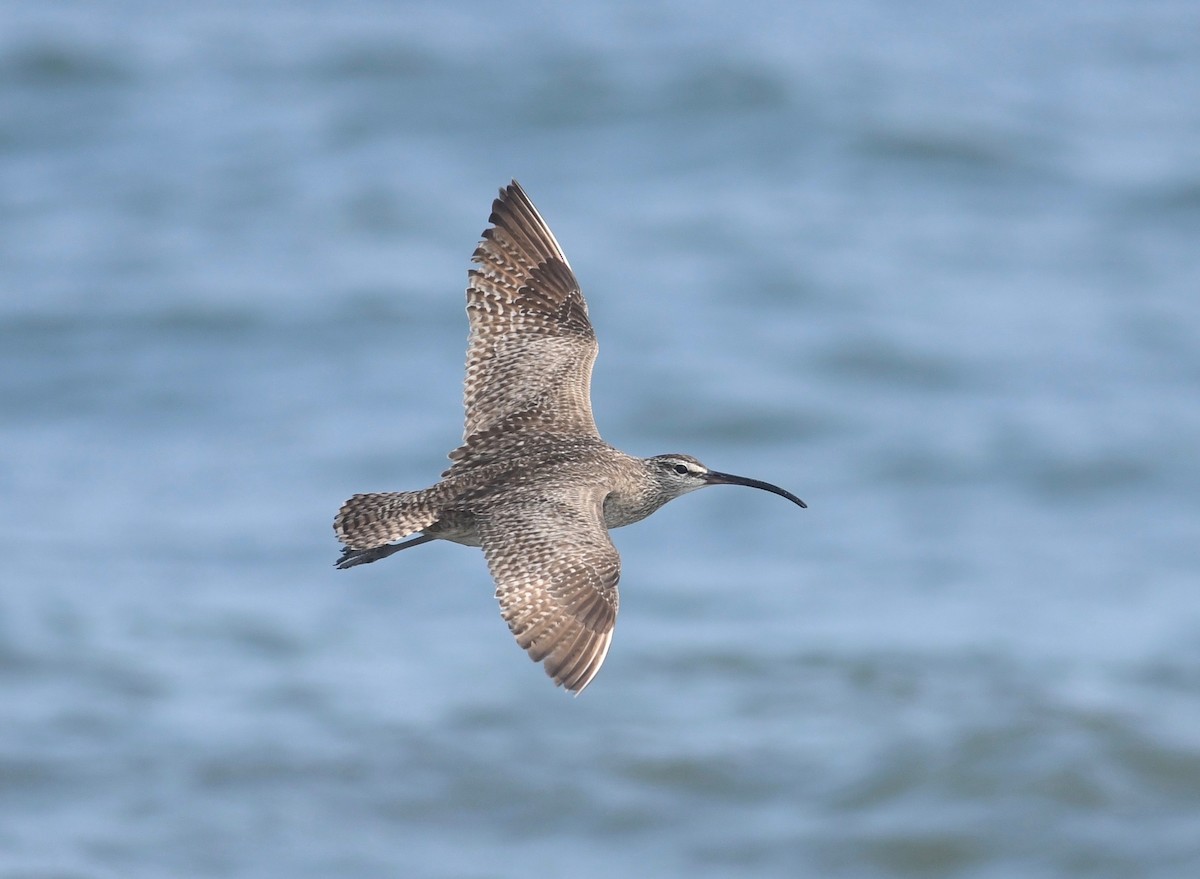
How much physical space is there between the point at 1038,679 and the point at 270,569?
9.67 metres

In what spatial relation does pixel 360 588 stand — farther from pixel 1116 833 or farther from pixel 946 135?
pixel 946 135

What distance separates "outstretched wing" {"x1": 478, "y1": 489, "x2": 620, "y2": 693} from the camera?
9.55 metres

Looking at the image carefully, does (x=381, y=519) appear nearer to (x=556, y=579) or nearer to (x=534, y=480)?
(x=534, y=480)

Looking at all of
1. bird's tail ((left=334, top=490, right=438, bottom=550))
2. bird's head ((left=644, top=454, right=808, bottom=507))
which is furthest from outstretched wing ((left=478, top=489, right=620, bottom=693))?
bird's head ((left=644, top=454, right=808, bottom=507))

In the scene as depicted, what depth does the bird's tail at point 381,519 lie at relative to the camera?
10539mm

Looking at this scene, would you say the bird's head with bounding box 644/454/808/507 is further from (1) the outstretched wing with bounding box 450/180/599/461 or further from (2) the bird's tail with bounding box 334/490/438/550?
(2) the bird's tail with bounding box 334/490/438/550

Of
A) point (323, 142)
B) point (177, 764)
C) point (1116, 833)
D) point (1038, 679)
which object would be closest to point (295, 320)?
point (323, 142)

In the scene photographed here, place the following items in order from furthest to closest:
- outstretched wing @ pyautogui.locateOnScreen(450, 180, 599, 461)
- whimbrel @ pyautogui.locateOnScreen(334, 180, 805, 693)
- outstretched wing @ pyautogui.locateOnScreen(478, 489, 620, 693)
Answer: outstretched wing @ pyautogui.locateOnScreen(450, 180, 599, 461)
whimbrel @ pyautogui.locateOnScreen(334, 180, 805, 693)
outstretched wing @ pyautogui.locateOnScreen(478, 489, 620, 693)

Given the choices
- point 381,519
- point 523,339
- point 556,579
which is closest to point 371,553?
point 381,519

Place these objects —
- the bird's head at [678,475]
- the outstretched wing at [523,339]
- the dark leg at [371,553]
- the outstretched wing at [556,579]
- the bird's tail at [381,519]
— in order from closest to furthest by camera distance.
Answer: the outstretched wing at [556,579] → the bird's tail at [381,519] → the dark leg at [371,553] → the bird's head at [678,475] → the outstretched wing at [523,339]

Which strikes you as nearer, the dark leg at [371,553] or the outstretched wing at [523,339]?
the dark leg at [371,553]

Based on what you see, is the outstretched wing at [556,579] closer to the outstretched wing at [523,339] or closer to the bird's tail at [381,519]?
the bird's tail at [381,519]

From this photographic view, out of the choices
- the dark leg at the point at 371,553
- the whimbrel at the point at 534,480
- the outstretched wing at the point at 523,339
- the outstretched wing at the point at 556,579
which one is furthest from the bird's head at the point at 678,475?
the dark leg at the point at 371,553

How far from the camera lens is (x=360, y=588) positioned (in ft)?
86.0
